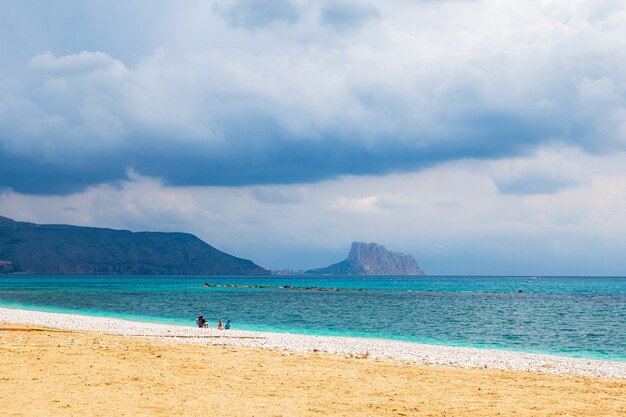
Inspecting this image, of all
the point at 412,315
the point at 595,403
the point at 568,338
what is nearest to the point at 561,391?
the point at 595,403

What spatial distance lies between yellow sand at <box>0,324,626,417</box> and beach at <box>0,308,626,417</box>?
34mm

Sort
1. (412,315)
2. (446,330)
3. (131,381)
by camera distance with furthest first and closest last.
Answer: (412,315) → (446,330) → (131,381)

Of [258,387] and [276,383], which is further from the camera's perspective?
[276,383]

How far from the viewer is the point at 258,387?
1952 centimetres

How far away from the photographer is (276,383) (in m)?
20.3

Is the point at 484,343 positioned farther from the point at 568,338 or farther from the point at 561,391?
the point at 561,391

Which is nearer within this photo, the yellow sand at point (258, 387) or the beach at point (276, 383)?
the yellow sand at point (258, 387)

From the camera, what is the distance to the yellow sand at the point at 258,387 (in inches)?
645

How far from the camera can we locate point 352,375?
879 inches

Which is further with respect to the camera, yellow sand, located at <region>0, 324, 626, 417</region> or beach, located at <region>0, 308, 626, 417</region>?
beach, located at <region>0, 308, 626, 417</region>

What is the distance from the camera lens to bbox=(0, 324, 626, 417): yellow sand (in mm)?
16375

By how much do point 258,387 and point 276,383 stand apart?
38.1 inches

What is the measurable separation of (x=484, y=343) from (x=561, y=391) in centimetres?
2825

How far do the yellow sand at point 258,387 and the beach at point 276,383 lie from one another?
0.11ft
